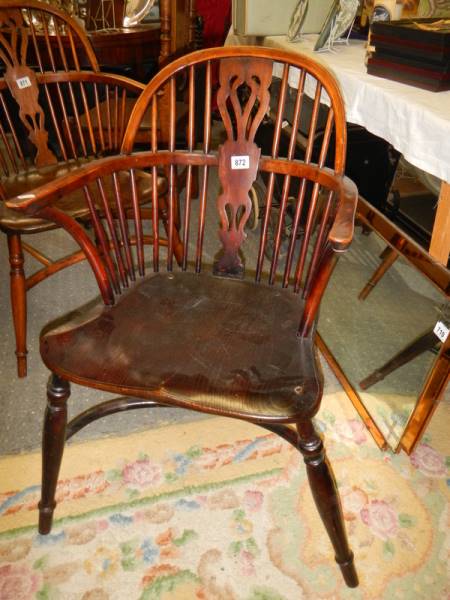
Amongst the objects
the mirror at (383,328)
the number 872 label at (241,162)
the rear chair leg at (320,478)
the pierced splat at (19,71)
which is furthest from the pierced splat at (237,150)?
the pierced splat at (19,71)

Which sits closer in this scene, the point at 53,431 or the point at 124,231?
the point at 53,431

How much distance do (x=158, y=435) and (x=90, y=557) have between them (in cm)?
35

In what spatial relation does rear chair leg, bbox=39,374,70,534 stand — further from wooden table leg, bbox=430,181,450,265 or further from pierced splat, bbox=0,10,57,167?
pierced splat, bbox=0,10,57,167

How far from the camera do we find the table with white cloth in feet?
3.11

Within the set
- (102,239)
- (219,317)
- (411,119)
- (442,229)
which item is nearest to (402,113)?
(411,119)

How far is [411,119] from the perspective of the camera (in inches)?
39.6

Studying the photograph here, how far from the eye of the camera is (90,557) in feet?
3.38

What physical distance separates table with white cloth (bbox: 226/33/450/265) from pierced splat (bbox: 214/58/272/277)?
291mm

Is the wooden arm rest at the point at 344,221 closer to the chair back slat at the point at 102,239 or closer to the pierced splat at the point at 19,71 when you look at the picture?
the chair back slat at the point at 102,239

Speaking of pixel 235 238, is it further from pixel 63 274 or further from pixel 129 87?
pixel 63 274

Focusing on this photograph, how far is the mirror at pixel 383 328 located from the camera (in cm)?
113

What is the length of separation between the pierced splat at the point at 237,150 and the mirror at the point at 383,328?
1.15 ft

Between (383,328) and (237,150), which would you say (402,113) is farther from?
(383,328)

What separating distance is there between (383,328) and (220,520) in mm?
768
